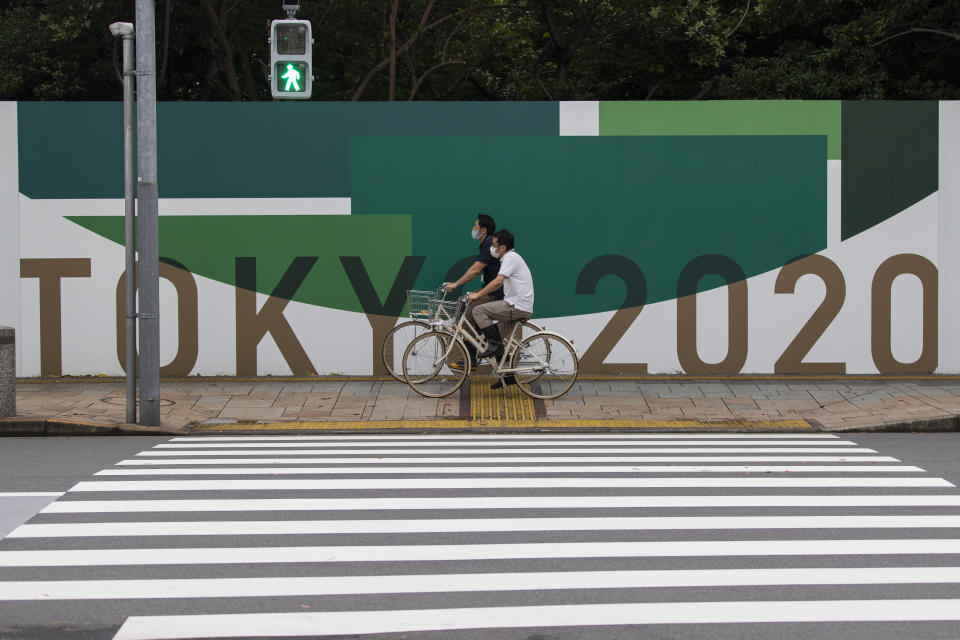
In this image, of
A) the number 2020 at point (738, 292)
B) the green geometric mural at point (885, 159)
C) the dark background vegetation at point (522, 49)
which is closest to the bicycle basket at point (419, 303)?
the number 2020 at point (738, 292)

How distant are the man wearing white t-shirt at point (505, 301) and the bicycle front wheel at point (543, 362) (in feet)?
0.59

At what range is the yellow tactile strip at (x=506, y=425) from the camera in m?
11.3

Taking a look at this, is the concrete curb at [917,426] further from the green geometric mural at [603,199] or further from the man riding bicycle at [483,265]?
the man riding bicycle at [483,265]

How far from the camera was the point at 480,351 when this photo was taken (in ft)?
41.3

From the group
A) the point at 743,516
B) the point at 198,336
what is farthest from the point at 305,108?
the point at 743,516

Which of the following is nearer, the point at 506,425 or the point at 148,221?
the point at 148,221

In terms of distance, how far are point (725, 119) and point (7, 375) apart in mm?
8963

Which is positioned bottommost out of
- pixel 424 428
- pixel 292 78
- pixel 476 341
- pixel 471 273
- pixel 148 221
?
pixel 424 428

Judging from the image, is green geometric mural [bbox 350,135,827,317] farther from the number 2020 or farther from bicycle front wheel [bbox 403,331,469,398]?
bicycle front wheel [bbox 403,331,469,398]

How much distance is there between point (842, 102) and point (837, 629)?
1011cm

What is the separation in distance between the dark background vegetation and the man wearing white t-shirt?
7.54 m

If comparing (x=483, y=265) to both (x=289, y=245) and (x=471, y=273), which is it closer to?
(x=471, y=273)

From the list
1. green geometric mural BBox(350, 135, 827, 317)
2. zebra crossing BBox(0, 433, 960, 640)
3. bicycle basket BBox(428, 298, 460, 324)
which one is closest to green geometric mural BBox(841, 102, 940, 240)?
green geometric mural BBox(350, 135, 827, 317)


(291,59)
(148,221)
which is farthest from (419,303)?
(148,221)
